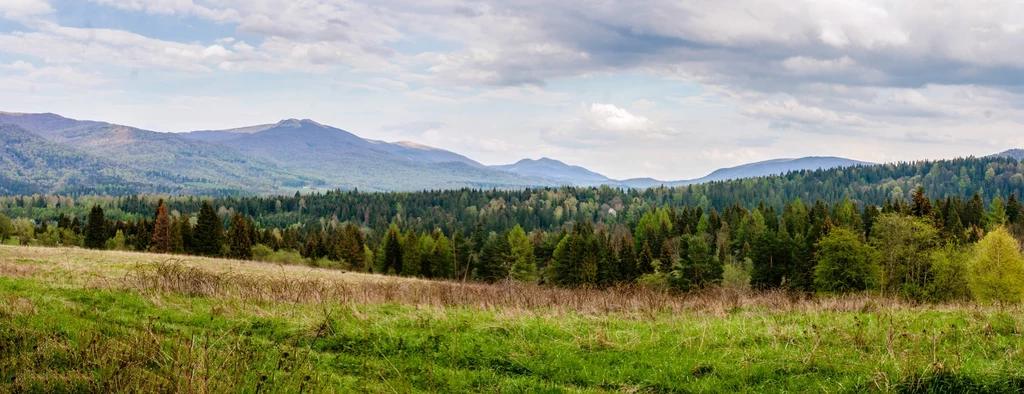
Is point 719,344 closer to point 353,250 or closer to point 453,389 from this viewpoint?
point 453,389

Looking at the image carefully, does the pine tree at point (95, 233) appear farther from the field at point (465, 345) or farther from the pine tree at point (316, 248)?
the field at point (465, 345)

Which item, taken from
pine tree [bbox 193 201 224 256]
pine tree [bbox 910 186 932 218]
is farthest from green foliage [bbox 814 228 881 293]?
pine tree [bbox 193 201 224 256]

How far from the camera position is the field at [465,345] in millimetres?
7578

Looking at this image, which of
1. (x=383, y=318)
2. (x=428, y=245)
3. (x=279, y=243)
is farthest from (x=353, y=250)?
(x=383, y=318)

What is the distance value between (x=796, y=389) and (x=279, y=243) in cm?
11227

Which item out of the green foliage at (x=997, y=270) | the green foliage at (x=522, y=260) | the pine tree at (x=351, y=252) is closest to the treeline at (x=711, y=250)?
the green foliage at (x=997, y=270)

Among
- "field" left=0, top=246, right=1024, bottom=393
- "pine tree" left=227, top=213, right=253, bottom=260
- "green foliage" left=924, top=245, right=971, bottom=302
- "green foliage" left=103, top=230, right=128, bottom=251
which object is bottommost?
"green foliage" left=103, top=230, right=128, bottom=251

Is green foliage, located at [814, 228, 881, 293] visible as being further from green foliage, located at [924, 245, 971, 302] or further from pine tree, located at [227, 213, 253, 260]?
pine tree, located at [227, 213, 253, 260]

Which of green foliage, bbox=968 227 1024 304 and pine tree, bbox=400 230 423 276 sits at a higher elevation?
green foliage, bbox=968 227 1024 304

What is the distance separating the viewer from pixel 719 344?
10141 millimetres

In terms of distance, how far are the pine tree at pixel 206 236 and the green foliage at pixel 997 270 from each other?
284 feet

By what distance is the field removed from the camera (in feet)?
24.9

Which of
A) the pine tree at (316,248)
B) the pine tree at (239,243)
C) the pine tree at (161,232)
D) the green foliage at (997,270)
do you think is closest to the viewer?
the green foliage at (997,270)

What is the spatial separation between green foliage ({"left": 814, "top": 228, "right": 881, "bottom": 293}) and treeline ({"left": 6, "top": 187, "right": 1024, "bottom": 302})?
108 mm
